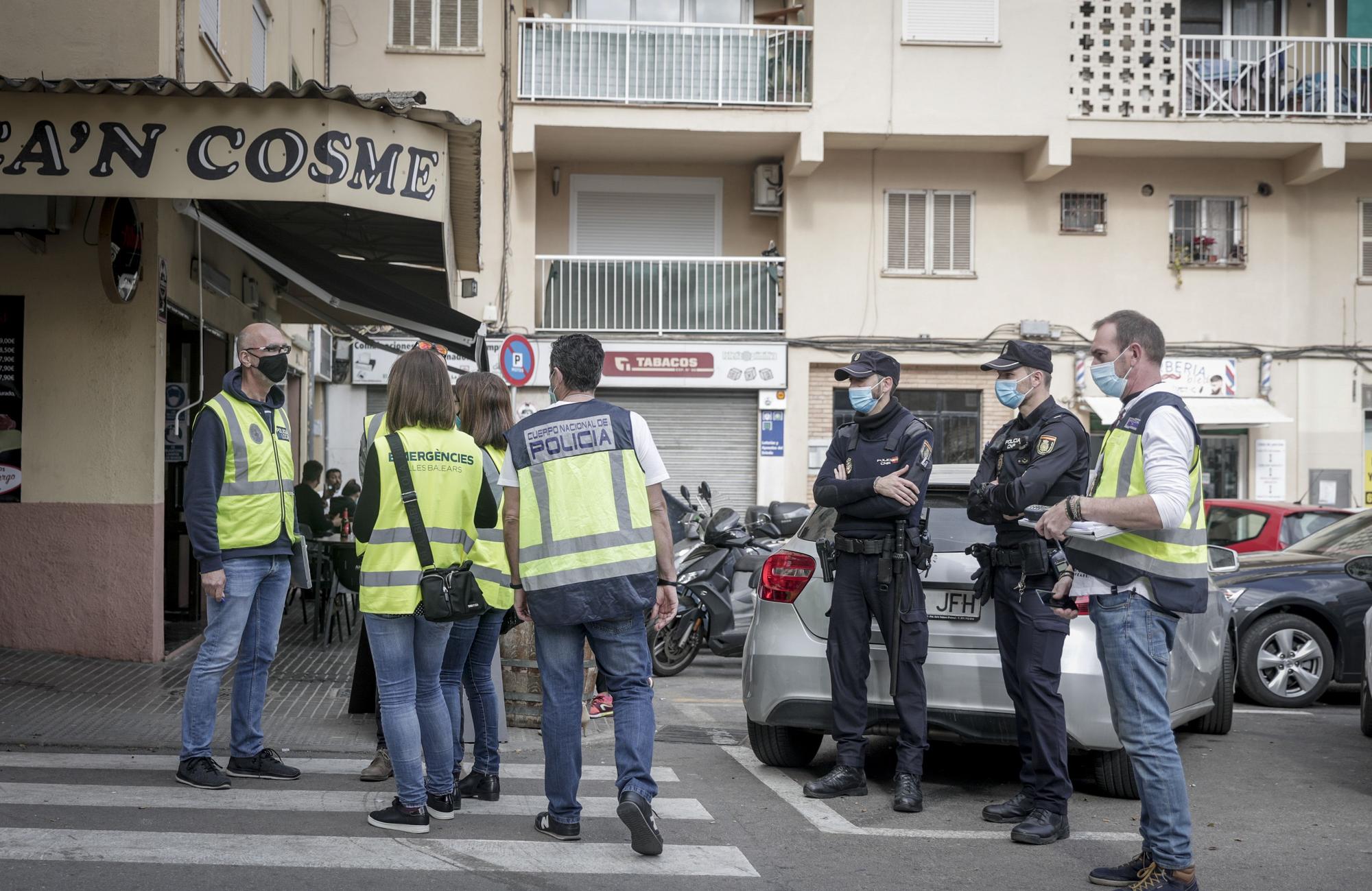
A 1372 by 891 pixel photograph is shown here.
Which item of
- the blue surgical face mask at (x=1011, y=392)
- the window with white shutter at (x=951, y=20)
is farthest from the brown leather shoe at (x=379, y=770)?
the window with white shutter at (x=951, y=20)

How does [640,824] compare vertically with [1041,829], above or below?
above

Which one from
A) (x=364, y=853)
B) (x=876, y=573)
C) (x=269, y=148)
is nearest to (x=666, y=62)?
(x=269, y=148)

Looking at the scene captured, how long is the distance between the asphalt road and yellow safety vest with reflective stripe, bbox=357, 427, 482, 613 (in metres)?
0.95

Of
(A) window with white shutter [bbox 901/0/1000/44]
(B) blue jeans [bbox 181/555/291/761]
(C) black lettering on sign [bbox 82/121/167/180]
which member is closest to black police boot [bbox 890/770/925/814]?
(B) blue jeans [bbox 181/555/291/761]

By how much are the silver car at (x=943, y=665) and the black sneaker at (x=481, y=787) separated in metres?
1.32

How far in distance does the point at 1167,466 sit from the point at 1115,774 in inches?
84.8

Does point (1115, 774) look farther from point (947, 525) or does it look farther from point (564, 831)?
point (564, 831)

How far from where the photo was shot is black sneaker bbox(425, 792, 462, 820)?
213 inches

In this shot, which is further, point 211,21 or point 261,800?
point 211,21

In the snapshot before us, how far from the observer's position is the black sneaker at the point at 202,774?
5.78m

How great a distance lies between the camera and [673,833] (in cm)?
536

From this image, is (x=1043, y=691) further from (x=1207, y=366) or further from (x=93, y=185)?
(x=1207, y=366)

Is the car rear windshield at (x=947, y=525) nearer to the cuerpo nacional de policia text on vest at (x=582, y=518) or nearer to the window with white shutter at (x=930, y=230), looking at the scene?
the cuerpo nacional de policia text on vest at (x=582, y=518)

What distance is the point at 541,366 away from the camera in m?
20.5
